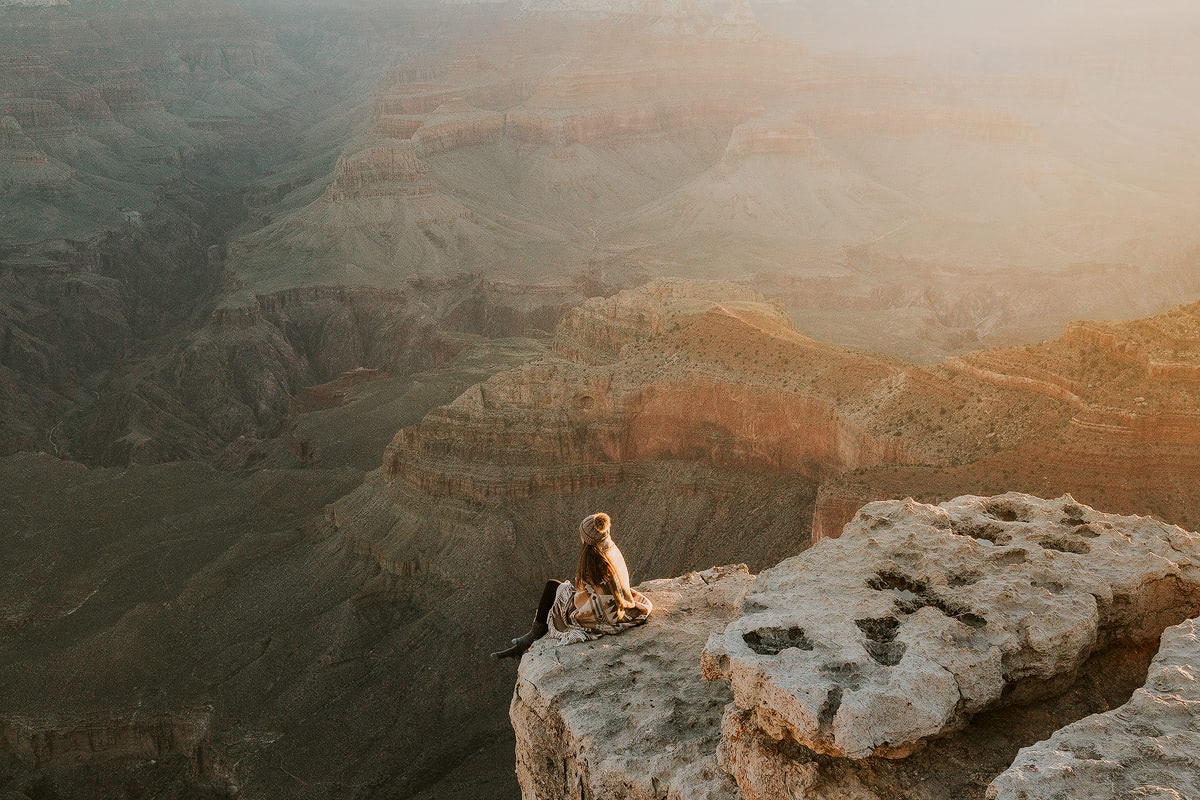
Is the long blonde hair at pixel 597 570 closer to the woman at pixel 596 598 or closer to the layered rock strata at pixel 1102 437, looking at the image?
the woman at pixel 596 598

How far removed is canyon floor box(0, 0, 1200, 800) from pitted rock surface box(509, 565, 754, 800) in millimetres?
262

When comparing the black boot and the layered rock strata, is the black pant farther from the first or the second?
the layered rock strata

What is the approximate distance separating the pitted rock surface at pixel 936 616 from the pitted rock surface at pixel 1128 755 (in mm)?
1482

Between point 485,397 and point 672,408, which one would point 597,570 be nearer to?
point 672,408

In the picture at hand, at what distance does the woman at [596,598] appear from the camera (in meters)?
17.3

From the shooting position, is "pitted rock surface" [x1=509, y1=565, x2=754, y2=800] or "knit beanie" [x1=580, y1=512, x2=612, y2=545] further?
"knit beanie" [x1=580, y1=512, x2=612, y2=545]

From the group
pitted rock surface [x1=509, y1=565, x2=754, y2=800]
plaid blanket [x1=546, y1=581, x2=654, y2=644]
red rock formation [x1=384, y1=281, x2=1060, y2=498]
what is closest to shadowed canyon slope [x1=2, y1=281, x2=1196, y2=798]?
red rock formation [x1=384, y1=281, x2=1060, y2=498]

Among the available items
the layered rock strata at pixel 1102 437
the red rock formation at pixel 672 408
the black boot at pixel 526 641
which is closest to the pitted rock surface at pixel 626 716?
the black boot at pixel 526 641

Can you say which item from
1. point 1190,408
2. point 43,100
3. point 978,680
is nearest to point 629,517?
point 1190,408

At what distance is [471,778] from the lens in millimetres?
35906

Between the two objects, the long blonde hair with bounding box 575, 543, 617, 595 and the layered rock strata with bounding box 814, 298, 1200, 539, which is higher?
the long blonde hair with bounding box 575, 543, 617, 595

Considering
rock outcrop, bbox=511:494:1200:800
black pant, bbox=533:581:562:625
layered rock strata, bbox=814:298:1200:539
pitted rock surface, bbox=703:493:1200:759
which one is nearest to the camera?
rock outcrop, bbox=511:494:1200:800

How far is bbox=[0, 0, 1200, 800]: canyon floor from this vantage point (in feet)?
113

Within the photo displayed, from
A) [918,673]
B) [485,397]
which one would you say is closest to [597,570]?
[918,673]
